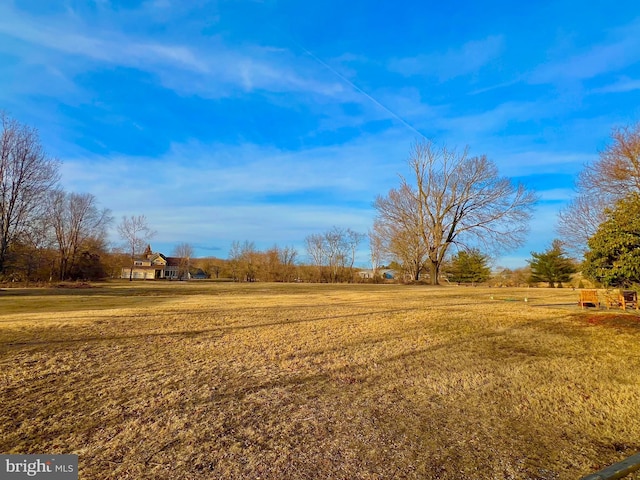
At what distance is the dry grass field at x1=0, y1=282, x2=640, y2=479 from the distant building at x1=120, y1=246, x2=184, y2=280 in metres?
58.4

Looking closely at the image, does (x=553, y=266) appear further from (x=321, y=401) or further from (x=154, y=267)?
(x=154, y=267)

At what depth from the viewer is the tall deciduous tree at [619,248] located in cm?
742

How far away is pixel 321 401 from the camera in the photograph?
3.62 metres

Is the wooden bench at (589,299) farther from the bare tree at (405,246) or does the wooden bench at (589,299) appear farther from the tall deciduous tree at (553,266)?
the tall deciduous tree at (553,266)

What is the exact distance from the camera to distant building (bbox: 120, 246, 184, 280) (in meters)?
61.5

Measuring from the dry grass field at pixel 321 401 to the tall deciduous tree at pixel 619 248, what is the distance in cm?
130

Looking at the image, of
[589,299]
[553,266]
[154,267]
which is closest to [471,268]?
[553,266]

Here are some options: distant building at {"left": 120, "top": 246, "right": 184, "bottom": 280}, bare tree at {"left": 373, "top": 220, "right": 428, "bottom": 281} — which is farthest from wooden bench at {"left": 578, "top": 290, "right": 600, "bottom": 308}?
distant building at {"left": 120, "top": 246, "right": 184, "bottom": 280}

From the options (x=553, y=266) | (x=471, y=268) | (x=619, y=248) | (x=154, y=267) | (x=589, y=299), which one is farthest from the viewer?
(x=154, y=267)

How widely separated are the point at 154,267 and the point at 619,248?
6904 cm

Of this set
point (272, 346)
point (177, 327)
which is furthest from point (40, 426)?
point (177, 327)

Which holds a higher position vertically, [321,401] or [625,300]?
[625,300]

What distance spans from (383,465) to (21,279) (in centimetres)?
3317

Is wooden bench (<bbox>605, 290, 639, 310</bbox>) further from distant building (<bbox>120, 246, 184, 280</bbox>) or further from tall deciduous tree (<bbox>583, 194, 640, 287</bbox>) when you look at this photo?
distant building (<bbox>120, 246, 184, 280</bbox>)
